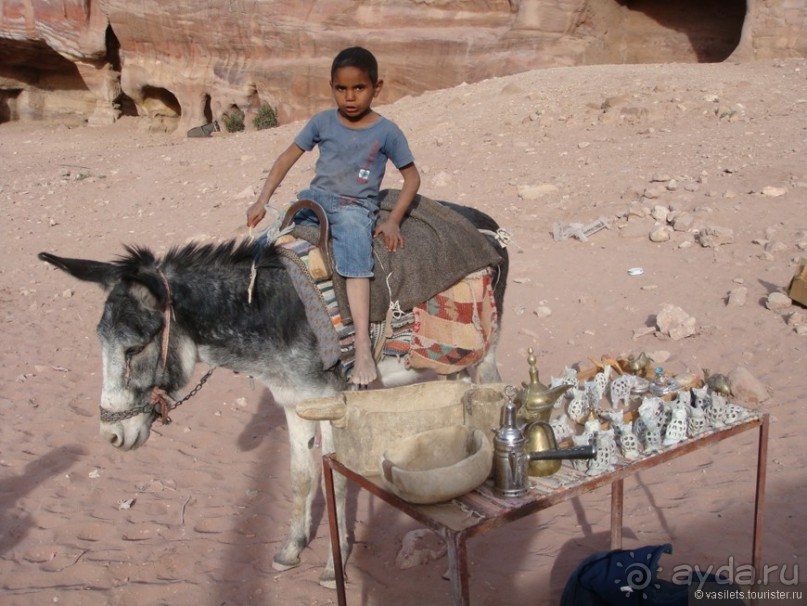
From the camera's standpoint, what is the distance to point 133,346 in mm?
3047

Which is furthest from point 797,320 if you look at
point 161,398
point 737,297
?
point 161,398

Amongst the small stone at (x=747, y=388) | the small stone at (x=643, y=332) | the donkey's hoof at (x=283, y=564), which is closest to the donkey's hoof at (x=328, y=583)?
the donkey's hoof at (x=283, y=564)

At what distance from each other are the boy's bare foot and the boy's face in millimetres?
1102

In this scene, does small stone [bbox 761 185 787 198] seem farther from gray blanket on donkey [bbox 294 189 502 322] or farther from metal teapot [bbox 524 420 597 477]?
metal teapot [bbox 524 420 597 477]

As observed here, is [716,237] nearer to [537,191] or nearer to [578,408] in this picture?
[537,191]

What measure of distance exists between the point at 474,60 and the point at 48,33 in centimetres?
1306

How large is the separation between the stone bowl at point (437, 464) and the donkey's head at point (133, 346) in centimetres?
112

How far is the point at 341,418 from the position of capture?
8.89ft

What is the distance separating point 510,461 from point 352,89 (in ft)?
6.25

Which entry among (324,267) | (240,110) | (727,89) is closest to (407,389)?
(324,267)

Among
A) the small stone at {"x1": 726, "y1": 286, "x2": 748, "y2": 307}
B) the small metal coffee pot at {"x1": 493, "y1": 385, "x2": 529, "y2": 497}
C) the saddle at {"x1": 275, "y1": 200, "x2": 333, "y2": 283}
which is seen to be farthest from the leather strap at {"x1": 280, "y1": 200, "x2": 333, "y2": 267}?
the small stone at {"x1": 726, "y1": 286, "x2": 748, "y2": 307}

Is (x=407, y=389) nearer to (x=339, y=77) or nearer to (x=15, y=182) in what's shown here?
(x=339, y=77)

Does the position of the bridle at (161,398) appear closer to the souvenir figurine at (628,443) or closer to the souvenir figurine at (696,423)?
the souvenir figurine at (628,443)

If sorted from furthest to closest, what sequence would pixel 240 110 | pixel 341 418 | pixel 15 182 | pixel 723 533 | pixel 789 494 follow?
pixel 240 110 → pixel 15 182 → pixel 789 494 → pixel 723 533 → pixel 341 418
